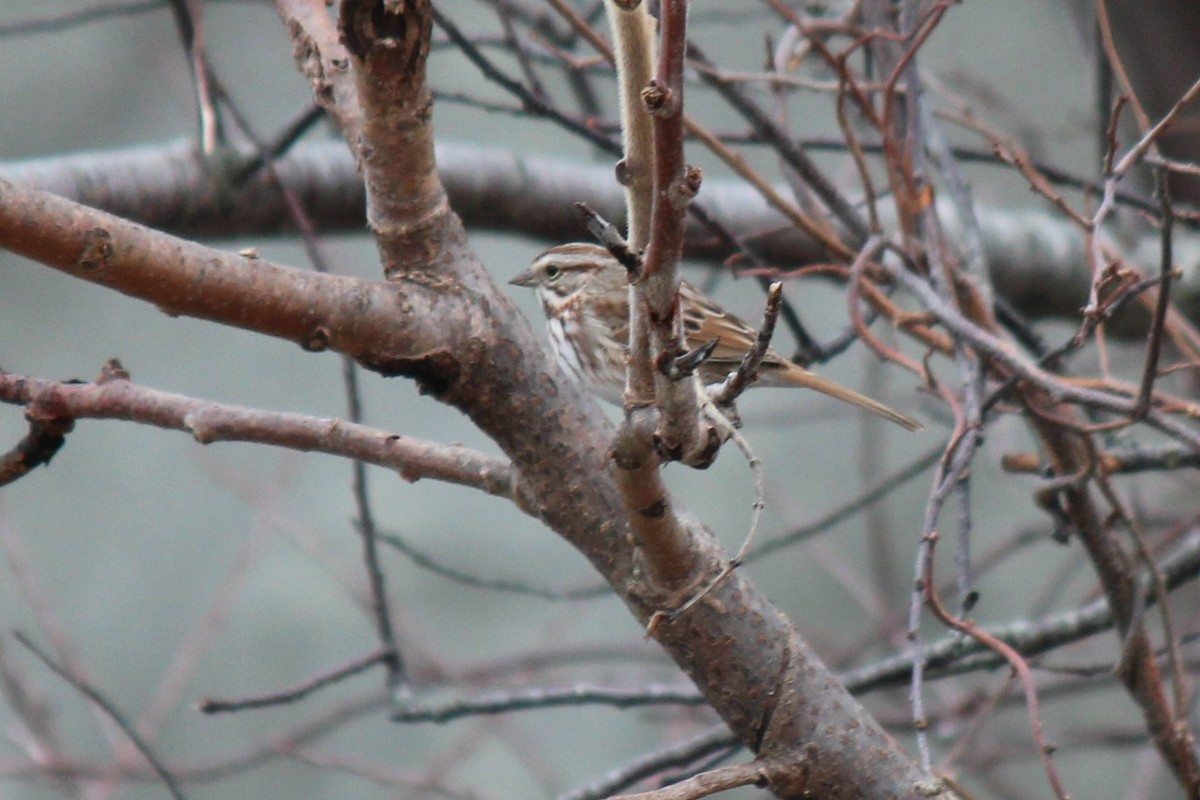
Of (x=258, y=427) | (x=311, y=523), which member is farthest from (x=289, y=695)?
(x=311, y=523)

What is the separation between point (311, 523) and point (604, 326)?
114 inches

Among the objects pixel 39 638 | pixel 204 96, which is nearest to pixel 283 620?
pixel 39 638

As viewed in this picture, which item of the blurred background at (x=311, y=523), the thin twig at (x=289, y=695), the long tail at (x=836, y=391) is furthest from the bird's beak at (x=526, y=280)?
the thin twig at (x=289, y=695)

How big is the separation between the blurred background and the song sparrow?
1.47 meters

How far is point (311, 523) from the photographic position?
20.0 ft

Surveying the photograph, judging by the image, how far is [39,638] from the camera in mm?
6207

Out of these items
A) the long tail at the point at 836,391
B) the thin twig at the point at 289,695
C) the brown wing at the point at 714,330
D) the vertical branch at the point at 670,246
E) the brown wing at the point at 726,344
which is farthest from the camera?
the brown wing at the point at 714,330

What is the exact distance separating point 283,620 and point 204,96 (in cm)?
362

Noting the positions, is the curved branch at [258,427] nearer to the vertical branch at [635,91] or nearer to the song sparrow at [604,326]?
the vertical branch at [635,91]

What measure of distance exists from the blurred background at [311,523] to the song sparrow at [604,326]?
1469 millimetres

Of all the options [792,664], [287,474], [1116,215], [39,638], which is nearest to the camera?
[792,664]

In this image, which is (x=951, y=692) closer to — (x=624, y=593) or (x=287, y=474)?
(x=287, y=474)

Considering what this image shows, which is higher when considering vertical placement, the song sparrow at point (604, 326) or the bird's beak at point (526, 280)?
the bird's beak at point (526, 280)

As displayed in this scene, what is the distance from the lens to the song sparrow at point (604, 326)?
3.52m
